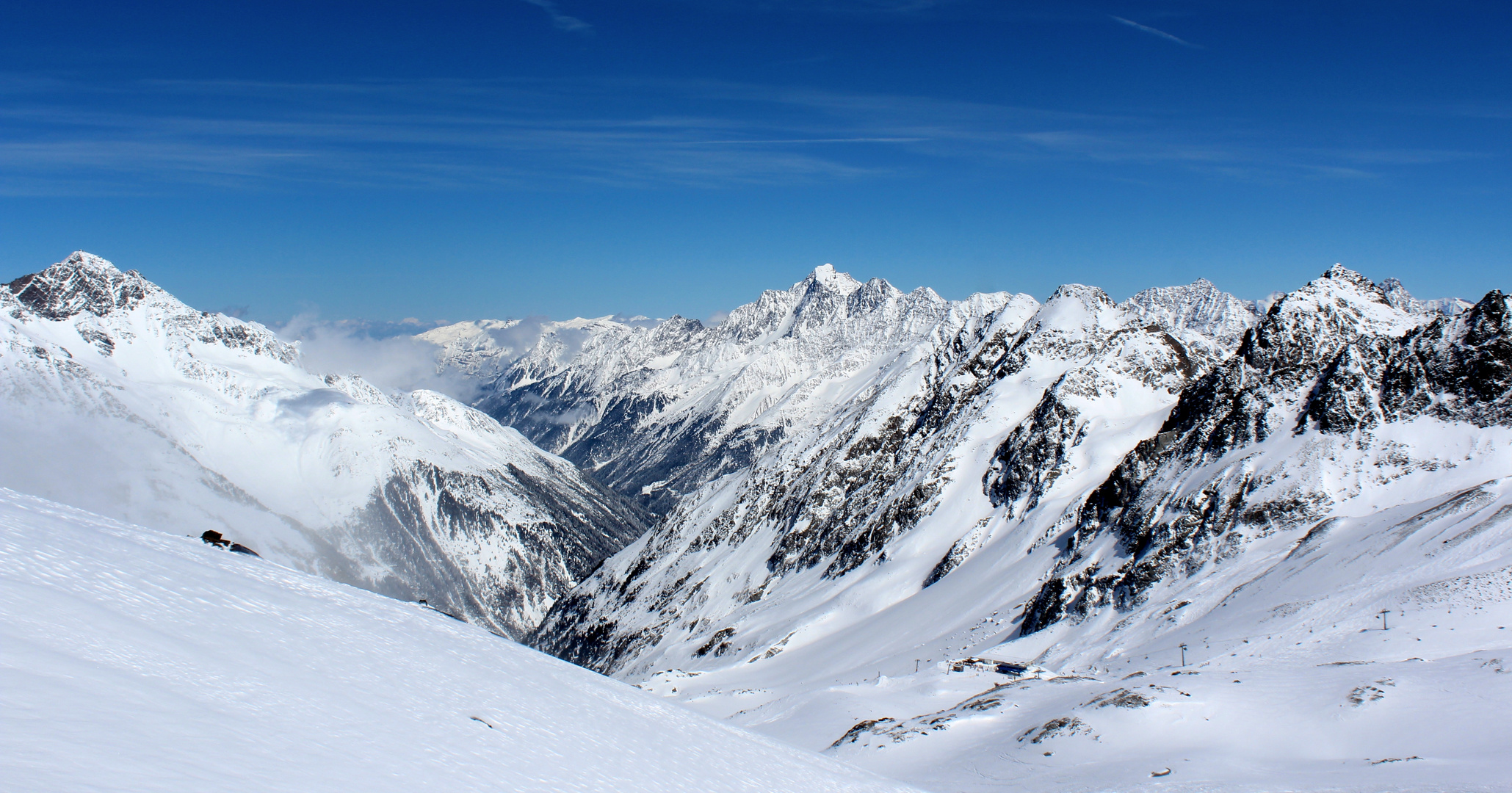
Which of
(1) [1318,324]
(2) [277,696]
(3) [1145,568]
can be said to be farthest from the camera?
(1) [1318,324]

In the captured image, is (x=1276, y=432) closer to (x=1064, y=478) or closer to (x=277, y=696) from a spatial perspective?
(x=1064, y=478)

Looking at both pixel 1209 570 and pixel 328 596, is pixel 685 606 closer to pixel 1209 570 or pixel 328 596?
pixel 1209 570

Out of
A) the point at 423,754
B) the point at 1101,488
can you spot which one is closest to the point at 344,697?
the point at 423,754

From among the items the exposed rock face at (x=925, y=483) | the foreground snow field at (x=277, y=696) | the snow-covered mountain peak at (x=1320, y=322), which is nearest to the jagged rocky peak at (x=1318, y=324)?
the snow-covered mountain peak at (x=1320, y=322)

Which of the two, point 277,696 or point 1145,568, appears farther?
point 1145,568

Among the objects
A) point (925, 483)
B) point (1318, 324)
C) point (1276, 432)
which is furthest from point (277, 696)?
point (925, 483)

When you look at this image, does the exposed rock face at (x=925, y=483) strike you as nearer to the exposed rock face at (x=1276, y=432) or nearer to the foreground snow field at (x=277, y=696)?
the exposed rock face at (x=1276, y=432)
